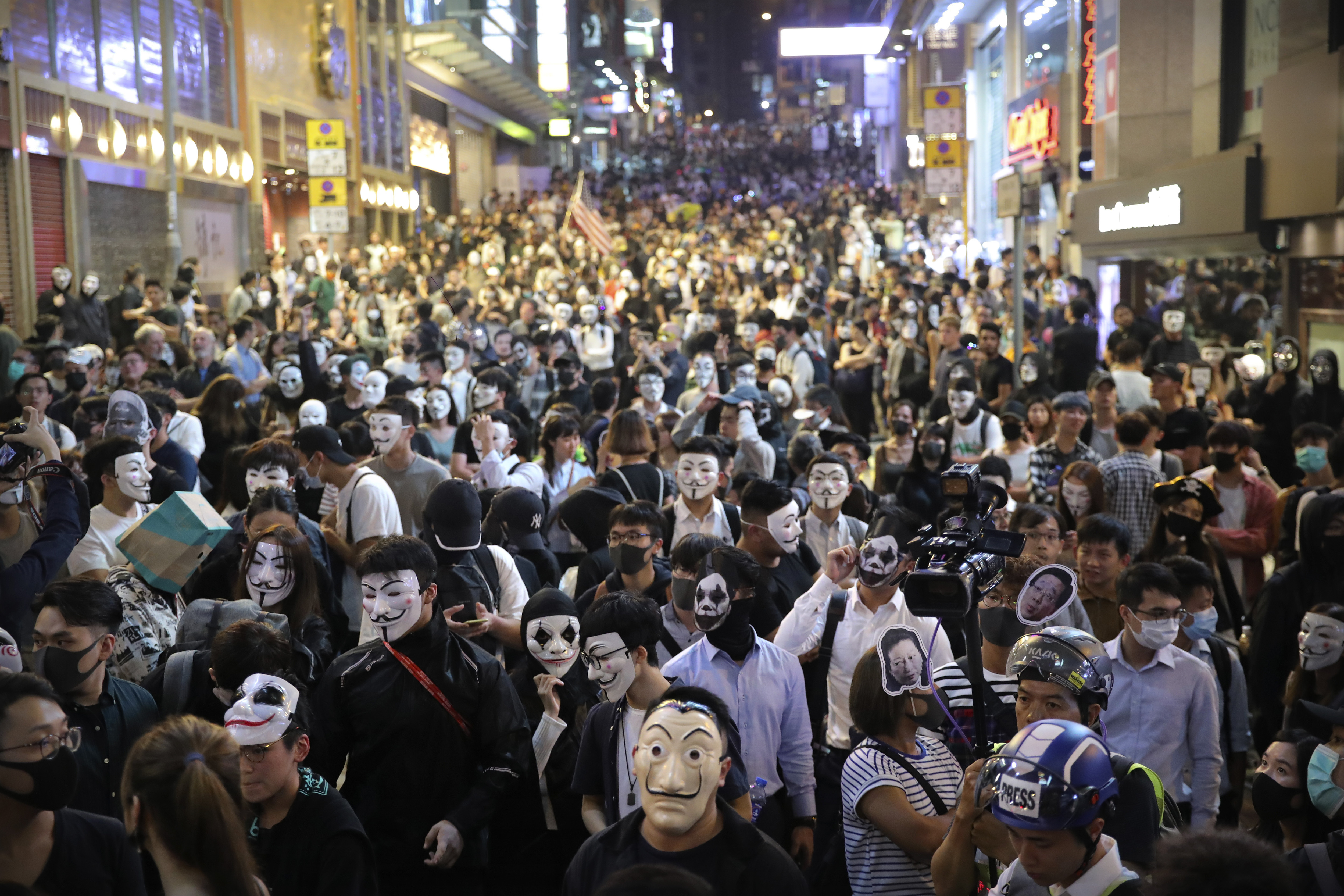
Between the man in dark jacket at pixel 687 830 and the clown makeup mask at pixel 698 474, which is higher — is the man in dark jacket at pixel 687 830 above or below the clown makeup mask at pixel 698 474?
below

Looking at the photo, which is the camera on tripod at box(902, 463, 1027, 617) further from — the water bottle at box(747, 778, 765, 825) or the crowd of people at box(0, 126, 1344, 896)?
the water bottle at box(747, 778, 765, 825)

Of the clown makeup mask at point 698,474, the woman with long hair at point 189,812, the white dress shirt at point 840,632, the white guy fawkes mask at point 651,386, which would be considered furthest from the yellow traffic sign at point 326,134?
the woman with long hair at point 189,812

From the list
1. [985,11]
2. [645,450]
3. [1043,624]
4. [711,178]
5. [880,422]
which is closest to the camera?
[1043,624]

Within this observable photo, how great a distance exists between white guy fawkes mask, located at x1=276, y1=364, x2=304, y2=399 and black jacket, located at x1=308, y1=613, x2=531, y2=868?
6140 mm

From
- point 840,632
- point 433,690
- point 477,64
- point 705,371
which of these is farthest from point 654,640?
point 477,64

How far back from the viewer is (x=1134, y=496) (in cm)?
751

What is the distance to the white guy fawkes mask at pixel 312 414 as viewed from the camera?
9.13 meters

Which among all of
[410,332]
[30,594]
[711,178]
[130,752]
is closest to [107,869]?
[130,752]

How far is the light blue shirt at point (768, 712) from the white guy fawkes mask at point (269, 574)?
5.34ft

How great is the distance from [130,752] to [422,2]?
36.6 m

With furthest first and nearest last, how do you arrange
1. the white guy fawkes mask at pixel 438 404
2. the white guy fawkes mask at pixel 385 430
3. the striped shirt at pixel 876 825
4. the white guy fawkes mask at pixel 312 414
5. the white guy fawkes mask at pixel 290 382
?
the white guy fawkes mask at pixel 290 382 → the white guy fawkes mask at pixel 438 404 → the white guy fawkes mask at pixel 312 414 → the white guy fawkes mask at pixel 385 430 → the striped shirt at pixel 876 825

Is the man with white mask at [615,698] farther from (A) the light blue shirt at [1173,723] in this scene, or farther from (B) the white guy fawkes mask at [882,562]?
(A) the light blue shirt at [1173,723]

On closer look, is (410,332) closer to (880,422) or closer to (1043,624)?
(880,422)

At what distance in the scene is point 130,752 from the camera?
3170 mm
